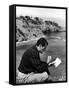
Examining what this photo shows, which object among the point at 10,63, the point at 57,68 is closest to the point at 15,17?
the point at 10,63

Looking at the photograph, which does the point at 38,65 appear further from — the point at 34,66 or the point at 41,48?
the point at 41,48

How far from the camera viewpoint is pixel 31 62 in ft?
20.3

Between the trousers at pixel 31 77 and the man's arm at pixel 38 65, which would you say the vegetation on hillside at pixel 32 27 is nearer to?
the man's arm at pixel 38 65

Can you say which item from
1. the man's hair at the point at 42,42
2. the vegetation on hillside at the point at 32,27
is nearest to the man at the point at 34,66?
the man's hair at the point at 42,42

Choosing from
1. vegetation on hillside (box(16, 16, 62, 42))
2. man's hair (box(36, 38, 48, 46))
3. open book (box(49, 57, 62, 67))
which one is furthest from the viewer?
open book (box(49, 57, 62, 67))

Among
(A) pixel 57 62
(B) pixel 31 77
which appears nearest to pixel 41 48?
(A) pixel 57 62

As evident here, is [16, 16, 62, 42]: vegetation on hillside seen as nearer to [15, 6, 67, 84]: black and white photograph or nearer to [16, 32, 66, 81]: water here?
[15, 6, 67, 84]: black and white photograph

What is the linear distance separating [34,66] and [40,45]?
14.7 inches

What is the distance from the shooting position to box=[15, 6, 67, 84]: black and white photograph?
613 cm

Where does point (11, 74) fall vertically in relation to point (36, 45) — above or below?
below

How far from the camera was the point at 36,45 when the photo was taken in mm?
6250

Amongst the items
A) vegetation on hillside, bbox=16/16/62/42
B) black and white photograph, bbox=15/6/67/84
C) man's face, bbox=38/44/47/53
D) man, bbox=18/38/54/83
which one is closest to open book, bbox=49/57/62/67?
black and white photograph, bbox=15/6/67/84

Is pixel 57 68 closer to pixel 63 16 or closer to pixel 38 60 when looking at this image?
pixel 38 60

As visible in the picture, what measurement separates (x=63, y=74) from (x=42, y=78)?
417mm
